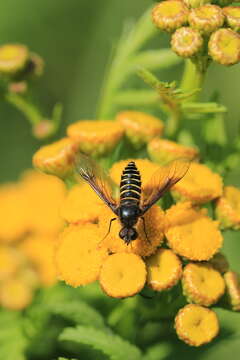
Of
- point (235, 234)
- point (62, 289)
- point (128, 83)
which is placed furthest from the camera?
point (235, 234)

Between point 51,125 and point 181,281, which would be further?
point 51,125

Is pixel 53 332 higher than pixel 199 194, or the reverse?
pixel 199 194

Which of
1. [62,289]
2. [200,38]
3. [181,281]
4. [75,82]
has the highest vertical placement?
[75,82]

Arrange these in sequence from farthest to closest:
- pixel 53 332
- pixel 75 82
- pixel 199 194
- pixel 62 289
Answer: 1. pixel 75 82
2. pixel 62 289
3. pixel 53 332
4. pixel 199 194

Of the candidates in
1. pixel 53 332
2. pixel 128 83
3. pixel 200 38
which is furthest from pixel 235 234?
pixel 200 38

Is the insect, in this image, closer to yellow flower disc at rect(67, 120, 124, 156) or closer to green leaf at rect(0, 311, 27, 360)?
yellow flower disc at rect(67, 120, 124, 156)

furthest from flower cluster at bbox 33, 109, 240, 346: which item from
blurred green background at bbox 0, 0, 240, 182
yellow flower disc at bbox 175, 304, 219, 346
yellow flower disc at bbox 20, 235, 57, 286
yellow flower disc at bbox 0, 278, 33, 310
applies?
blurred green background at bbox 0, 0, 240, 182

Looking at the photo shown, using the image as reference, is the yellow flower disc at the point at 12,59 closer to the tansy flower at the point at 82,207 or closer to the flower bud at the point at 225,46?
the tansy flower at the point at 82,207

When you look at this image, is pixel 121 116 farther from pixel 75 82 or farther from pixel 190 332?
pixel 75 82

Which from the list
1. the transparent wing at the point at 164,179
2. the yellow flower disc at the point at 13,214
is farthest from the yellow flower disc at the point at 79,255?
the yellow flower disc at the point at 13,214
